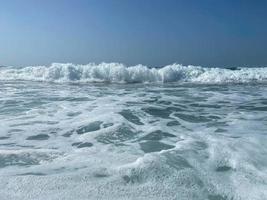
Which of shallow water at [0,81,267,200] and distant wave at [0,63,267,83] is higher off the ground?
shallow water at [0,81,267,200]

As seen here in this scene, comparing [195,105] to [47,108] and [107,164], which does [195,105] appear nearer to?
[47,108]

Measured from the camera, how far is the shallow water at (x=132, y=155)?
11.2 feet

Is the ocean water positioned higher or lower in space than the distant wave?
higher

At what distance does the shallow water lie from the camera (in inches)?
134

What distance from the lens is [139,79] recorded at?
21.8m

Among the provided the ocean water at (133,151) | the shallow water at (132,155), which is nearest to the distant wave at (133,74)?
the ocean water at (133,151)

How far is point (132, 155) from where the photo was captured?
176 inches

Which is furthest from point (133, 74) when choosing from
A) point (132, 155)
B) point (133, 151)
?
point (132, 155)

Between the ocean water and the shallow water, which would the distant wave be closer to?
the ocean water

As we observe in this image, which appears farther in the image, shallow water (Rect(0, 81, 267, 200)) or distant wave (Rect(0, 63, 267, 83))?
distant wave (Rect(0, 63, 267, 83))

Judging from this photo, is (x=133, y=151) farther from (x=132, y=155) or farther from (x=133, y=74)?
(x=133, y=74)

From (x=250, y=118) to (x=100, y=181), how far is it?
14.9ft

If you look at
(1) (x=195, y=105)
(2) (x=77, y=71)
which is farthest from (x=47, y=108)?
(2) (x=77, y=71)

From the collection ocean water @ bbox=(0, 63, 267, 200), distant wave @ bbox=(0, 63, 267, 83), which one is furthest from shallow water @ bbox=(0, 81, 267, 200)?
distant wave @ bbox=(0, 63, 267, 83)
